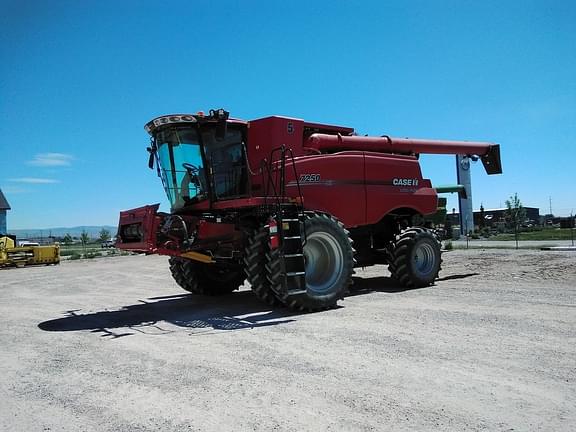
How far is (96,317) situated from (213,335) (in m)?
3.28

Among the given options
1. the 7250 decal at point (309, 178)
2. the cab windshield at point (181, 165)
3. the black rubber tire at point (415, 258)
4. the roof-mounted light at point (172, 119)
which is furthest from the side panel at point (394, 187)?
the roof-mounted light at point (172, 119)

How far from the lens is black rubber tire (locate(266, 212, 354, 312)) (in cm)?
837

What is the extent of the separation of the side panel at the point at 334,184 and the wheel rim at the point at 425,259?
1.88 meters

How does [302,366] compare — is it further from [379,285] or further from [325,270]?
[379,285]

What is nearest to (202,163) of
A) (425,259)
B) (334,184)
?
(334,184)

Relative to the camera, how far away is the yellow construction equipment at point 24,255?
2816 cm

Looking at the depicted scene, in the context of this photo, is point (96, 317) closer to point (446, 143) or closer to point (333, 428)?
point (333, 428)

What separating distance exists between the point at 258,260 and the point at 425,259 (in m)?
5.23

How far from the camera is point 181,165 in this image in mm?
9789

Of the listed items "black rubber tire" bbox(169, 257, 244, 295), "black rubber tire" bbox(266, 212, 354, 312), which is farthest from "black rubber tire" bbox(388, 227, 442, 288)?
"black rubber tire" bbox(169, 257, 244, 295)

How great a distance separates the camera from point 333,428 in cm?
359

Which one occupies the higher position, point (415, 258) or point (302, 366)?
point (415, 258)

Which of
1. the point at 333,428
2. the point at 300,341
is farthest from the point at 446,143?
the point at 333,428

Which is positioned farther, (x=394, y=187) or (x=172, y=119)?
(x=394, y=187)
